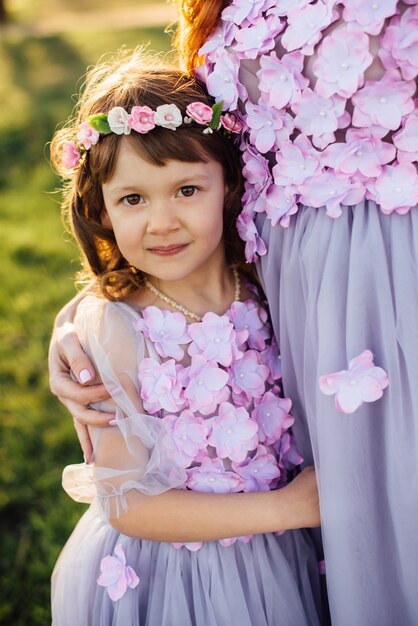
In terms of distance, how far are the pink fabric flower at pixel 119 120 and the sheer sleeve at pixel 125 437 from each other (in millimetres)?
411

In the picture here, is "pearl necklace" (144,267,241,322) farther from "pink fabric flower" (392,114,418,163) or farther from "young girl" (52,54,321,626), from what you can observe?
"pink fabric flower" (392,114,418,163)

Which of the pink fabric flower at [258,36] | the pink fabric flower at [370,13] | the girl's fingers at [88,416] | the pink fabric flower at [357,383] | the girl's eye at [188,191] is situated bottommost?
the girl's fingers at [88,416]

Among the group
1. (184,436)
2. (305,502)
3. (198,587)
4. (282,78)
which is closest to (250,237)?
(282,78)

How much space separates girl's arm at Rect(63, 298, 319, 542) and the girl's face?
0.18 metres

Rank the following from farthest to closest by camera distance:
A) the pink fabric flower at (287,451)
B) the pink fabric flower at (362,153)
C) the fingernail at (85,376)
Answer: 1. the pink fabric flower at (287,451)
2. the fingernail at (85,376)
3. the pink fabric flower at (362,153)

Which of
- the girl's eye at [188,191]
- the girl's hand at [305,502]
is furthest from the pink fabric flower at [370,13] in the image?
the girl's hand at [305,502]

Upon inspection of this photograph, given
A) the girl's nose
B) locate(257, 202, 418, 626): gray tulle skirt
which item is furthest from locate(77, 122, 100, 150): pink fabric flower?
locate(257, 202, 418, 626): gray tulle skirt

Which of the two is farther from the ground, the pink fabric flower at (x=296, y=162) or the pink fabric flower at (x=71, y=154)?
the pink fabric flower at (x=71, y=154)

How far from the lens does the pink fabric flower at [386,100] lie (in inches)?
54.9

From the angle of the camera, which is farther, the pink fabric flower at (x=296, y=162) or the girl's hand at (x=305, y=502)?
the girl's hand at (x=305, y=502)

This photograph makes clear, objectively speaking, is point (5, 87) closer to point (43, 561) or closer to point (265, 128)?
point (43, 561)

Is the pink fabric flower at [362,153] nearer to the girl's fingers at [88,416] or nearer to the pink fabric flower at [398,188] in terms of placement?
the pink fabric flower at [398,188]

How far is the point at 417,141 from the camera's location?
1416mm

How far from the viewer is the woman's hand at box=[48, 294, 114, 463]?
5.76 ft
